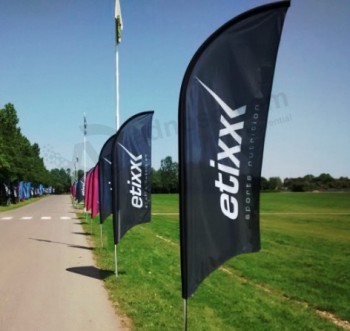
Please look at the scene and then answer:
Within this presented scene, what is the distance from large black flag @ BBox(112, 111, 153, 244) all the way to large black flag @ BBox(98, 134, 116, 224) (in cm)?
292

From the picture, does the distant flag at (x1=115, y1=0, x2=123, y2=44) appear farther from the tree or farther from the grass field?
the tree

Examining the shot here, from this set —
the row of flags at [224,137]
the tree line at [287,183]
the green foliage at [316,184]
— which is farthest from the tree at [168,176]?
the row of flags at [224,137]

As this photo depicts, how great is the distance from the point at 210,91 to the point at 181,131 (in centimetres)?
51

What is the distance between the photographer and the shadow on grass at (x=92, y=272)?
33.7ft

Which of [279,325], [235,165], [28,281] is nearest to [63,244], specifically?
[28,281]

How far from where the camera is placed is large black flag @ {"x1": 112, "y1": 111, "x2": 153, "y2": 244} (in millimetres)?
10070

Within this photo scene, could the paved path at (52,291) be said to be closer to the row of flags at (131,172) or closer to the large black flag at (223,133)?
the row of flags at (131,172)

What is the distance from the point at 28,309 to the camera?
730 cm

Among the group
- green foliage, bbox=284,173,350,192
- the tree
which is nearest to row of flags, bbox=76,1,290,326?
green foliage, bbox=284,173,350,192

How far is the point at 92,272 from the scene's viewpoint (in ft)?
35.4

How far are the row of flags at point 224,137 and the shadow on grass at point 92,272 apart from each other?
19.4ft

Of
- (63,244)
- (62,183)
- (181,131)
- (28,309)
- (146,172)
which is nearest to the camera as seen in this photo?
(181,131)

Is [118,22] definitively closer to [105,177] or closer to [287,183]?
[105,177]

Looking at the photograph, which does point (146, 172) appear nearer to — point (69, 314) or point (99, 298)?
point (99, 298)
